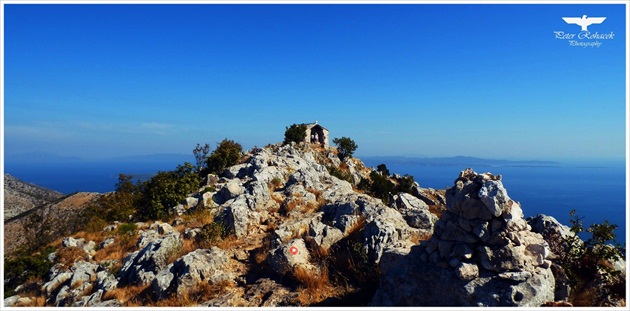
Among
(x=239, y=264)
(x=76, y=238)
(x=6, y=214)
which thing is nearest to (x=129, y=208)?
Answer: (x=76, y=238)

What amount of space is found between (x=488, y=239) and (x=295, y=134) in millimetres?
44147

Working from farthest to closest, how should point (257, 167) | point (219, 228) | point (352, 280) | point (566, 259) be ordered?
point (257, 167) → point (219, 228) → point (352, 280) → point (566, 259)

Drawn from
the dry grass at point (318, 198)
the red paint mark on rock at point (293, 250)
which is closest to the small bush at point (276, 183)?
the dry grass at point (318, 198)

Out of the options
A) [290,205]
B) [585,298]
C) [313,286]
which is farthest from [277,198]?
[585,298]

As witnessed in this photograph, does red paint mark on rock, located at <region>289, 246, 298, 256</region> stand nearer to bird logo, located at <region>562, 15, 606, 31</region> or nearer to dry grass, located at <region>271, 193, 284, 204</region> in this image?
dry grass, located at <region>271, 193, 284, 204</region>

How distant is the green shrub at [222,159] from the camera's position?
30.6 metres

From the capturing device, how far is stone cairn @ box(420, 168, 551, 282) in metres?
7.27

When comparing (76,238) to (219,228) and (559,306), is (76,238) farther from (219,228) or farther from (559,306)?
Result: (559,306)

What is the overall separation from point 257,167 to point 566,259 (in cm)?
2136

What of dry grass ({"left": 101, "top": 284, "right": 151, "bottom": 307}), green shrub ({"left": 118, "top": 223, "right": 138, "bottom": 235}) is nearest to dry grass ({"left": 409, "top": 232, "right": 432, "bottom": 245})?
dry grass ({"left": 101, "top": 284, "right": 151, "bottom": 307})

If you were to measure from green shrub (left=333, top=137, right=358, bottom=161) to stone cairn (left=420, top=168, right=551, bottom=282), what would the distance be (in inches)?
1673

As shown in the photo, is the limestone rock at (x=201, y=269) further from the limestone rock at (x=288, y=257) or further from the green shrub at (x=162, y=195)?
the green shrub at (x=162, y=195)

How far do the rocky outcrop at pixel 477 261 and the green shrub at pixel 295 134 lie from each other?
4241 cm

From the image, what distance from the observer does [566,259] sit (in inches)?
340
